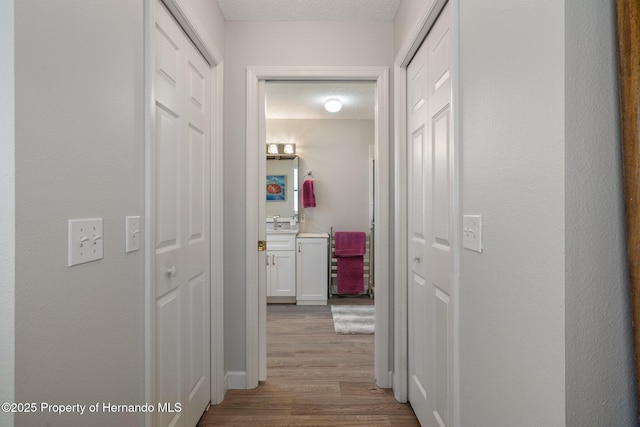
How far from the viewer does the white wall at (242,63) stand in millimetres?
2201

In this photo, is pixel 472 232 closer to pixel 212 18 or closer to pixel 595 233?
pixel 595 233

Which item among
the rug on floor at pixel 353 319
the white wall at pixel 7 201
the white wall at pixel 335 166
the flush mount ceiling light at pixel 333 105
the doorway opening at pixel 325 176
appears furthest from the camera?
the white wall at pixel 335 166

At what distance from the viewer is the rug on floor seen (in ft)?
10.7

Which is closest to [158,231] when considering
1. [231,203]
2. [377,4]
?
[231,203]

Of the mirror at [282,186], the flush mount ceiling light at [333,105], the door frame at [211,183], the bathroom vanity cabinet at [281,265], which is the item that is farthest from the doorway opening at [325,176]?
the door frame at [211,183]

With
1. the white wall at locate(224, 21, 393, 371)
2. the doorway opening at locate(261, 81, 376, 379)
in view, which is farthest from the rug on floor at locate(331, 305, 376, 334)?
the white wall at locate(224, 21, 393, 371)

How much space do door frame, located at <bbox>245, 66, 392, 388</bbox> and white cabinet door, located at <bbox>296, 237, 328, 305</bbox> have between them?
1972 mm

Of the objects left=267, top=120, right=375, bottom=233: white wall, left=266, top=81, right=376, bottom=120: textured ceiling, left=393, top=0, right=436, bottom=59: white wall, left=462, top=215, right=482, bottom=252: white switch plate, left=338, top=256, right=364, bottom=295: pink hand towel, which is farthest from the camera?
left=267, top=120, right=375, bottom=233: white wall

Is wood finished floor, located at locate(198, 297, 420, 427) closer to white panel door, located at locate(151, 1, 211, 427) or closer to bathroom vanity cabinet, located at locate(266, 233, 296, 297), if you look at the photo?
white panel door, located at locate(151, 1, 211, 427)

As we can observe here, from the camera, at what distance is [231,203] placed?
2.20m

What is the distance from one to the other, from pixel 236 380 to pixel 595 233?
212 centimetres

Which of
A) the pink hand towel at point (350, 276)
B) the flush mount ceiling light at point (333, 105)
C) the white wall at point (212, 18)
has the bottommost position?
the pink hand towel at point (350, 276)

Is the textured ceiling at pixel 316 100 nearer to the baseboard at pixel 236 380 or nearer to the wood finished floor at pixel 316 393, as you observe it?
the wood finished floor at pixel 316 393

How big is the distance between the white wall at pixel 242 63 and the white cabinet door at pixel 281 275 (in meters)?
1.95
